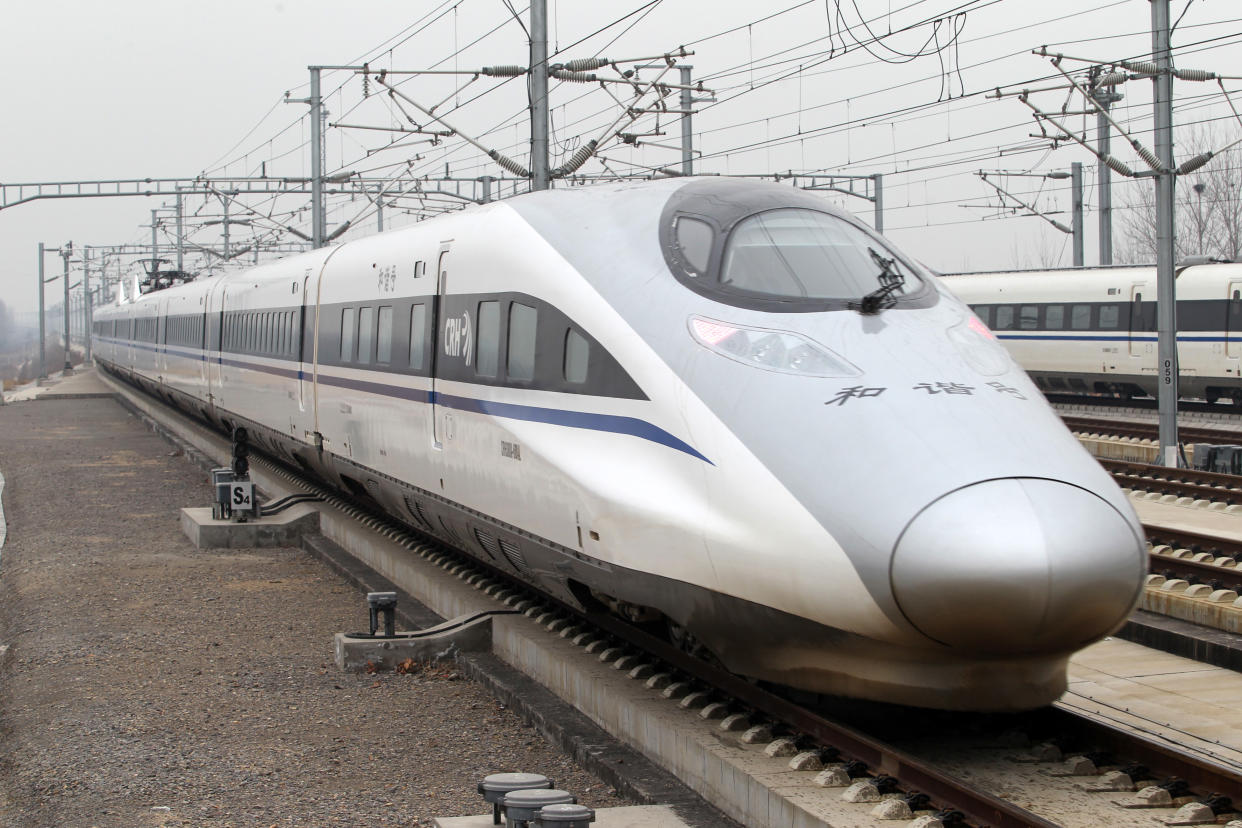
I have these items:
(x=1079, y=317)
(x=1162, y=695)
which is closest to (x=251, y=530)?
(x=1162, y=695)

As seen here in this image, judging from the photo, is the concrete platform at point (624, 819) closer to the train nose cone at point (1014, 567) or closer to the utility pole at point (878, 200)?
the train nose cone at point (1014, 567)

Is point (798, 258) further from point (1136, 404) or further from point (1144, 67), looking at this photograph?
A: point (1136, 404)

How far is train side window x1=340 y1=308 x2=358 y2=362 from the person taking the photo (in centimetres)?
1315

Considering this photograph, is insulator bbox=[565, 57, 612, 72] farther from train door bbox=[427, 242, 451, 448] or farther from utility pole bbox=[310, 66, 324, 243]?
utility pole bbox=[310, 66, 324, 243]

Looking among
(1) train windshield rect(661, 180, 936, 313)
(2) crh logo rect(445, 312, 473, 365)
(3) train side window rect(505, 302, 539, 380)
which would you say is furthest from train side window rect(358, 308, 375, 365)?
(1) train windshield rect(661, 180, 936, 313)

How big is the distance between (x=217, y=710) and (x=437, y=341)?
3180 mm

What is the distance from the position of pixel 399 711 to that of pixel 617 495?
2.31 metres

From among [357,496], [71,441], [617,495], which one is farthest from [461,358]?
[71,441]

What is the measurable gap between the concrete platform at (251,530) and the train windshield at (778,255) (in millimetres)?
8894

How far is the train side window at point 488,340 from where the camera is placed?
342 inches

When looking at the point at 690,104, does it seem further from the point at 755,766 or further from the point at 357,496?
the point at 755,766

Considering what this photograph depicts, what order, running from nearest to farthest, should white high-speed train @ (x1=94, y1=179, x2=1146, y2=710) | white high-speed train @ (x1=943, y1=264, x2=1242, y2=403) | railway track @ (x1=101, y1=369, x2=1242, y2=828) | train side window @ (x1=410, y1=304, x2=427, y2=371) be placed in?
1. white high-speed train @ (x1=94, y1=179, x2=1146, y2=710)
2. railway track @ (x1=101, y1=369, x2=1242, y2=828)
3. train side window @ (x1=410, y1=304, x2=427, y2=371)
4. white high-speed train @ (x1=943, y1=264, x2=1242, y2=403)

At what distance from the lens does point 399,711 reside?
320 inches

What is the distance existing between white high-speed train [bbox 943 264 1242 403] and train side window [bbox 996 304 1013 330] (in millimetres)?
22
